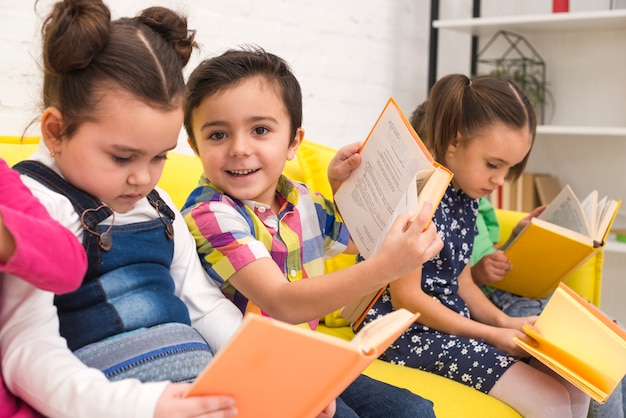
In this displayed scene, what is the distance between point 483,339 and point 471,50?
6.82 ft

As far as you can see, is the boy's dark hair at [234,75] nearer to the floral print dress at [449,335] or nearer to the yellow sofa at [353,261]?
the yellow sofa at [353,261]

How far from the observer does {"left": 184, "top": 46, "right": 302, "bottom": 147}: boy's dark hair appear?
132 cm

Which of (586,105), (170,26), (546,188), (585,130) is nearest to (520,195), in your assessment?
(546,188)

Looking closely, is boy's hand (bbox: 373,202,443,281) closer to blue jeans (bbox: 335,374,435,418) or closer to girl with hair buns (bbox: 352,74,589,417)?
blue jeans (bbox: 335,374,435,418)

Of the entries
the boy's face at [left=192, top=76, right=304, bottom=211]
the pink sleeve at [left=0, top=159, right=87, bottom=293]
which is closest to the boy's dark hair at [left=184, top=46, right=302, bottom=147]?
the boy's face at [left=192, top=76, right=304, bottom=211]

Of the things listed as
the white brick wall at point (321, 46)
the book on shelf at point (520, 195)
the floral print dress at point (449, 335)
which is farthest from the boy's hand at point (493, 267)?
the book on shelf at point (520, 195)

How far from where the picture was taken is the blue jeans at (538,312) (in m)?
1.74

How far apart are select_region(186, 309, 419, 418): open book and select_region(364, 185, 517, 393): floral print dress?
2.46 ft

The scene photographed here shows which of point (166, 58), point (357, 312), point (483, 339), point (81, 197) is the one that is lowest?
point (483, 339)

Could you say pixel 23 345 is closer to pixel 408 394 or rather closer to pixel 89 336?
pixel 89 336

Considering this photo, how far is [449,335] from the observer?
1690 millimetres

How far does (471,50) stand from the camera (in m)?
3.47

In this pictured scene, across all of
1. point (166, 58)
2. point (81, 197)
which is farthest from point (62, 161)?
point (166, 58)

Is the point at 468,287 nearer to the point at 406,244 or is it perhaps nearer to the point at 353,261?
the point at 353,261
